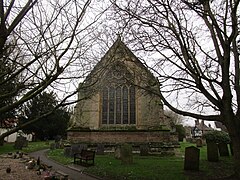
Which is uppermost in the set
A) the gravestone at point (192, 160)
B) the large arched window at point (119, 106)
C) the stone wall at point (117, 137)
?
the large arched window at point (119, 106)

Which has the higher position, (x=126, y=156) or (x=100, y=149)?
(x=100, y=149)

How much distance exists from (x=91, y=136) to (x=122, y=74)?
1096 cm

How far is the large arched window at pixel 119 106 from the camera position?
21938mm

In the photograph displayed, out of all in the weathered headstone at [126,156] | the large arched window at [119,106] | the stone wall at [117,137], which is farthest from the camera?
the large arched window at [119,106]

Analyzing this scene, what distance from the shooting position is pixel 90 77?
6977 mm

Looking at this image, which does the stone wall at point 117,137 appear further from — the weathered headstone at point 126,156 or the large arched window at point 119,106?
the weathered headstone at point 126,156

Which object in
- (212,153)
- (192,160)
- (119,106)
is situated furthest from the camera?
(119,106)

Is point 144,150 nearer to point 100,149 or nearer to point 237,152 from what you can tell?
point 100,149

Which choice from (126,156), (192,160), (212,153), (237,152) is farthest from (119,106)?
(237,152)

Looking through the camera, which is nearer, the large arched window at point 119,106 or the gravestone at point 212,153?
the gravestone at point 212,153

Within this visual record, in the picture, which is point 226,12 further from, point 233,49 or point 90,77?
point 90,77

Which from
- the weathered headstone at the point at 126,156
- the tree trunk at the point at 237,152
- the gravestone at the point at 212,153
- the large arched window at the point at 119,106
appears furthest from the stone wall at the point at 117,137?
the tree trunk at the point at 237,152

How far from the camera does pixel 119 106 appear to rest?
22188 millimetres

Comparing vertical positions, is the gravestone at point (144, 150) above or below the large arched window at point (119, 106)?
below
